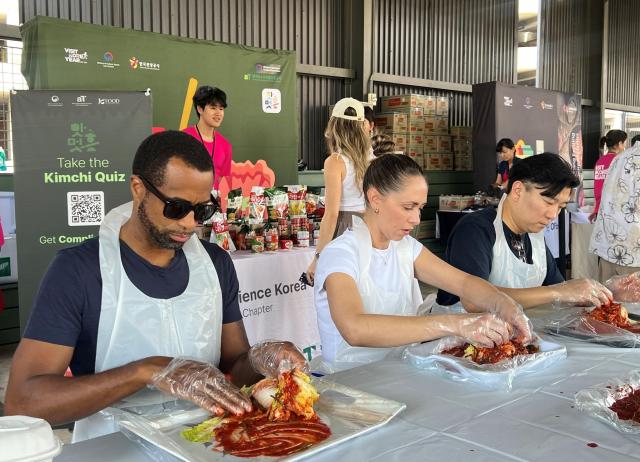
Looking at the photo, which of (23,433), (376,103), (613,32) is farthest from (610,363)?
(613,32)

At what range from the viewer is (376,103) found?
336 inches

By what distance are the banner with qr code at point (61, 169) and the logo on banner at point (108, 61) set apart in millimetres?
1437

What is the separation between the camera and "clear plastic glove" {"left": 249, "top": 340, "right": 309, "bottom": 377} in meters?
1.52

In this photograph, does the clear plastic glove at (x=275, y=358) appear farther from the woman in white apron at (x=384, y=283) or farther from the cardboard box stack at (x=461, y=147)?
the cardboard box stack at (x=461, y=147)

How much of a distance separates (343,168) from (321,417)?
8.40 feet

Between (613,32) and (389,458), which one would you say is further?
(613,32)

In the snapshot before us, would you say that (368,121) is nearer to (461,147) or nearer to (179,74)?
(179,74)

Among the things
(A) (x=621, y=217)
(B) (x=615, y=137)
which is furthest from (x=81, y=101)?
(B) (x=615, y=137)

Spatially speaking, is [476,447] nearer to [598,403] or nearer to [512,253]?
[598,403]

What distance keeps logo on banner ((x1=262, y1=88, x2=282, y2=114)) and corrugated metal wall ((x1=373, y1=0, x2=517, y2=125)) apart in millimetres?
2108

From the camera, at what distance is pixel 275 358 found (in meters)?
1.58

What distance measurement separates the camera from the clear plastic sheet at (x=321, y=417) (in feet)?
3.76

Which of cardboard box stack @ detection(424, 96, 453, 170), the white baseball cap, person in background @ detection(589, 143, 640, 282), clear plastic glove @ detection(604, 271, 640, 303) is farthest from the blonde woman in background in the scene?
cardboard box stack @ detection(424, 96, 453, 170)

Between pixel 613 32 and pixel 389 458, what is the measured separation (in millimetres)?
13441
